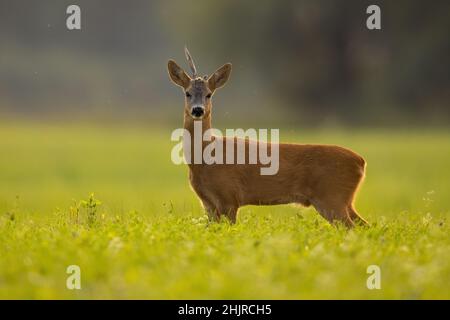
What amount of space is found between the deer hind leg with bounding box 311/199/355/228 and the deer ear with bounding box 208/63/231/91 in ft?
6.44

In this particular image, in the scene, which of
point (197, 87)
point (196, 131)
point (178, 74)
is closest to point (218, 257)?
point (196, 131)

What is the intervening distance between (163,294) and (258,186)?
13.4 feet

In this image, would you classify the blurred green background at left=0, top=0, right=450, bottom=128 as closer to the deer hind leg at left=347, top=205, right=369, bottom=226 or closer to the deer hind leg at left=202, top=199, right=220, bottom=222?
the deer hind leg at left=347, top=205, right=369, bottom=226

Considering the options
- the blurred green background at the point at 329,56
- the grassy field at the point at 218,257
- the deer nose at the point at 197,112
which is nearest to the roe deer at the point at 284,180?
the deer nose at the point at 197,112

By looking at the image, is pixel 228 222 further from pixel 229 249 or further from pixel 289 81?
pixel 289 81

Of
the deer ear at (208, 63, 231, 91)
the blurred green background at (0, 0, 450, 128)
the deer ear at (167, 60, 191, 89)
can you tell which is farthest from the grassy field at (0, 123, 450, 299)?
the blurred green background at (0, 0, 450, 128)

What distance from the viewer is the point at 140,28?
260ft

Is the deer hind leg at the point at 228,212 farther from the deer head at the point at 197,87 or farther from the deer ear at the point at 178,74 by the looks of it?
the deer ear at the point at 178,74

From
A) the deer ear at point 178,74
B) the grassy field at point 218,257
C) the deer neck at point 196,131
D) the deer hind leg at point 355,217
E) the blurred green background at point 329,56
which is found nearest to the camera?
the grassy field at point 218,257

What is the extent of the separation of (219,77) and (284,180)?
1.60 metres

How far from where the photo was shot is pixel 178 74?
10578 millimetres

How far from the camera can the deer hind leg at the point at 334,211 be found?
9.71 metres

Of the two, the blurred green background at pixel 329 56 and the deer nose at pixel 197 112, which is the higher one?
the blurred green background at pixel 329 56

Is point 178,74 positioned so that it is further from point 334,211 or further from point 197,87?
point 334,211
